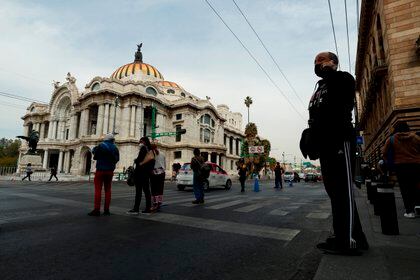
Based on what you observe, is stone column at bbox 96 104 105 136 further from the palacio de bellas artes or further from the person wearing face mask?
the person wearing face mask

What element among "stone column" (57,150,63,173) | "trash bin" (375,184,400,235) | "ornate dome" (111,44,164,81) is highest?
"ornate dome" (111,44,164,81)

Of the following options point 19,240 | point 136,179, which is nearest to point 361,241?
point 19,240

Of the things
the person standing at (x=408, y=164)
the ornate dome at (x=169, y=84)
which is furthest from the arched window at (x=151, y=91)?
the person standing at (x=408, y=164)

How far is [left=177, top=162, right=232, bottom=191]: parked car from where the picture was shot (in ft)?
48.5

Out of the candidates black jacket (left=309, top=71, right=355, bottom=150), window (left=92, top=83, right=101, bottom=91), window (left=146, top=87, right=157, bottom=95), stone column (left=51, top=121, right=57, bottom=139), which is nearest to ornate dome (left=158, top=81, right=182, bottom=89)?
window (left=146, top=87, right=157, bottom=95)

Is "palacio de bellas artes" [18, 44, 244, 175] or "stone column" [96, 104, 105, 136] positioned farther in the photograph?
"palacio de bellas artes" [18, 44, 244, 175]

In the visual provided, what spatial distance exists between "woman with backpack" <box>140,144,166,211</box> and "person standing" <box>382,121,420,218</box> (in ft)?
16.4

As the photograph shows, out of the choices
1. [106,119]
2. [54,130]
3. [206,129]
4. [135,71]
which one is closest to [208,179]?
[106,119]

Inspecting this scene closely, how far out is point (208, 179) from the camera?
15.4 metres

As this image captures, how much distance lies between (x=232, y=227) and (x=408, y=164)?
3.42 meters

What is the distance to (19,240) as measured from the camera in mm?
3398

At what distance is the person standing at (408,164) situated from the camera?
189 inches

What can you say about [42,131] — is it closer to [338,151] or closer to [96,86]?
[96,86]

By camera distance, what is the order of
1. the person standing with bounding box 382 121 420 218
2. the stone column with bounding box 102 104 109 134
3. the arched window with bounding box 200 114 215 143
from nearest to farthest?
the person standing with bounding box 382 121 420 218 → the stone column with bounding box 102 104 109 134 → the arched window with bounding box 200 114 215 143
